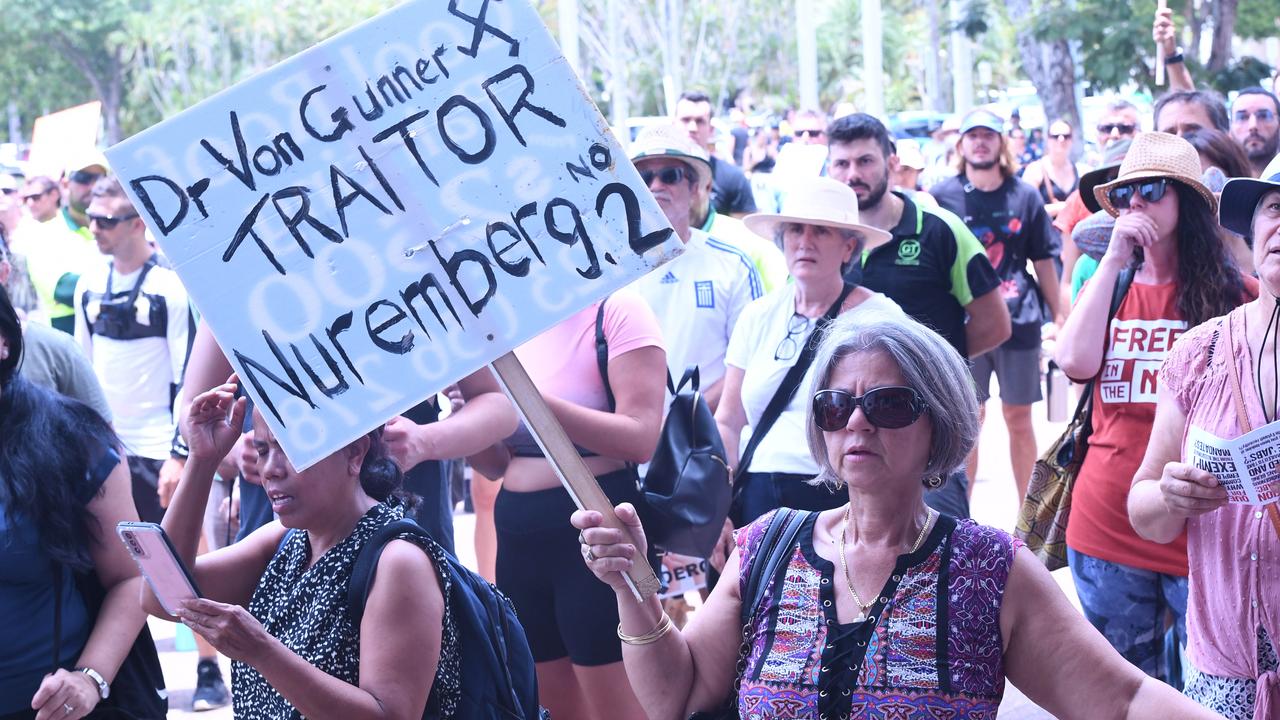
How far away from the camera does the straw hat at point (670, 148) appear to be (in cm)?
589

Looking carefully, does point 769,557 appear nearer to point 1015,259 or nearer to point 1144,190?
point 1144,190

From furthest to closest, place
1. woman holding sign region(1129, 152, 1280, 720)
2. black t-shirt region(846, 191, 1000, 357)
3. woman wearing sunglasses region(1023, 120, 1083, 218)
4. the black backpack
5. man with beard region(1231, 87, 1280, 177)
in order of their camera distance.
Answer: woman wearing sunglasses region(1023, 120, 1083, 218)
man with beard region(1231, 87, 1280, 177)
black t-shirt region(846, 191, 1000, 357)
woman holding sign region(1129, 152, 1280, 720)
the black backpack

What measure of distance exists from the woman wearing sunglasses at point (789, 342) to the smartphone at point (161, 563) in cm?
223

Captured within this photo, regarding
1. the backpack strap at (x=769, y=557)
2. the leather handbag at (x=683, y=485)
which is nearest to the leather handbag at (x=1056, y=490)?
the leather handbag at (x=683, y=485)

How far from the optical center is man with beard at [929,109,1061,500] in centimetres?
812

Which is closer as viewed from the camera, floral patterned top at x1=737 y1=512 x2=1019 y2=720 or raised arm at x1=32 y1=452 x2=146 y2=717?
floral patterned top at x1=737 y1=512 x2=1019 y2=720

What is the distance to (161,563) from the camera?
2881 millimetres

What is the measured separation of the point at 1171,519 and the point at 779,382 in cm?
155

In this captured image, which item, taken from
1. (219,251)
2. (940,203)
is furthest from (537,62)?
(940,203)

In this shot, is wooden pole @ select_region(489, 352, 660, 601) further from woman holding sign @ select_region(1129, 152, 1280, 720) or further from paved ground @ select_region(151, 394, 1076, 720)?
paved ground @ select_region(151, 394, 1076, 720)

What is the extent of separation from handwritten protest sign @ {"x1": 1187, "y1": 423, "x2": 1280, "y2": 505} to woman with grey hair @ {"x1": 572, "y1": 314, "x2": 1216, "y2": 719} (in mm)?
600

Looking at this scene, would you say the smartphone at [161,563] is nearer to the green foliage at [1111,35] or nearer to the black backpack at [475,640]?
the black backpack at [475,640]

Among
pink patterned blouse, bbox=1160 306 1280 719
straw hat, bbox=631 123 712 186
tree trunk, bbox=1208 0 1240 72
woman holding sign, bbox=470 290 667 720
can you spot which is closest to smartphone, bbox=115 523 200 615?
woman holding sign, bbox=470 290 667 720

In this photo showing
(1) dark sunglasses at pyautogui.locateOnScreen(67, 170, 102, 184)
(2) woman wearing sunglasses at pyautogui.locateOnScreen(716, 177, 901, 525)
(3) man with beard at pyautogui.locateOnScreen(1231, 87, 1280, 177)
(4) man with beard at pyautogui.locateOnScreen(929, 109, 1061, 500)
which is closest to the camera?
(2) woman wearing sunglasses at pyautogui.locateOnScreen(716, 177, 901, 525)
